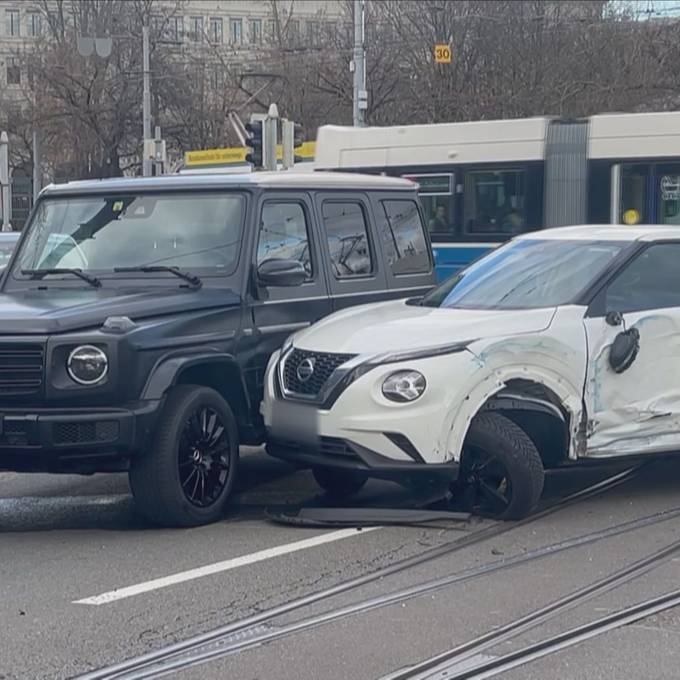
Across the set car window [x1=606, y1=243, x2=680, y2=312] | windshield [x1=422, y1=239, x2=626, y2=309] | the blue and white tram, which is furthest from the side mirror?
the blue and white tram

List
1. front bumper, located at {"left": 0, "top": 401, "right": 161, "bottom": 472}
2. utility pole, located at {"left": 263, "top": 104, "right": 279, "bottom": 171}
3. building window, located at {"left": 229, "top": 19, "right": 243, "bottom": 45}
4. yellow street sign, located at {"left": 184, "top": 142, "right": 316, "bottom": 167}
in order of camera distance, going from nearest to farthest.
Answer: front bumper, located at {"left": 0, "top": 401, "right": 161, "bottom": 472} → utility pole, located at {"left": 263, "top": 104, "right": 279, "bottom": 171} → yellow street sign, located at {"left": 184, "top": 142, "right": 316, "bottom": 167} → building window, located at {"left": 229, "top": 19, "right": 243, "bottom": 45}

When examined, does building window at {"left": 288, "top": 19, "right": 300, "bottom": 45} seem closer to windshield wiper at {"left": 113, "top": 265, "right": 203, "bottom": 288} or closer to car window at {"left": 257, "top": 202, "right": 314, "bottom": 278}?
car window at {"left": 257, "top": 202, "right": 314, "bottom": 278}

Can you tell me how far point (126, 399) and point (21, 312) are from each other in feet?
2.60

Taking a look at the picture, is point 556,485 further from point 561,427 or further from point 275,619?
point 275,619

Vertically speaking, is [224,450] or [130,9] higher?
[130,9]

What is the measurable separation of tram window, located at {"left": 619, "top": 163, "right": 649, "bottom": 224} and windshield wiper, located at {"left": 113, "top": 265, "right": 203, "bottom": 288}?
1074 cm

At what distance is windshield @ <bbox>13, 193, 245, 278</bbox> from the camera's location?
26.8 ft

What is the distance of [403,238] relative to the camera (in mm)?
9781

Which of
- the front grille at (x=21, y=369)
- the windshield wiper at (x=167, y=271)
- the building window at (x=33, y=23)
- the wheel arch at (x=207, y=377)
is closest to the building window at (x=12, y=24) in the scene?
the building window at (x=33, y=23)

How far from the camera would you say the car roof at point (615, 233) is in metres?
8.29

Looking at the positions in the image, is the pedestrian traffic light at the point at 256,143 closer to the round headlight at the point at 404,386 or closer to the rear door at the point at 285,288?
the rear door at the point at 285,288

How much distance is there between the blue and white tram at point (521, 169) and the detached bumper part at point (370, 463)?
10916mm

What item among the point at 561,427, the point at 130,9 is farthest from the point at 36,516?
the point at 130,9

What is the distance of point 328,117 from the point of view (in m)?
41.2
